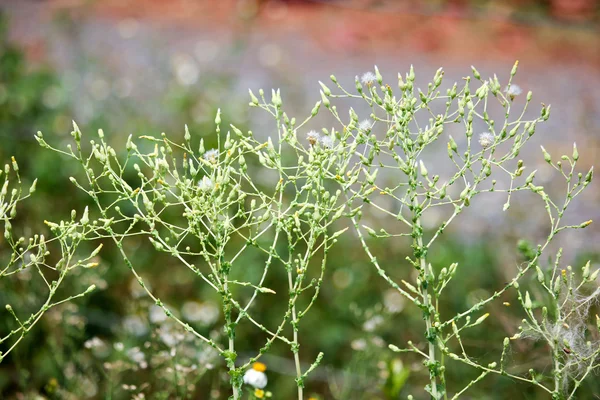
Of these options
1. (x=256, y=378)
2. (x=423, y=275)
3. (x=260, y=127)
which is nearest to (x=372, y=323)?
(x=256, y=378)

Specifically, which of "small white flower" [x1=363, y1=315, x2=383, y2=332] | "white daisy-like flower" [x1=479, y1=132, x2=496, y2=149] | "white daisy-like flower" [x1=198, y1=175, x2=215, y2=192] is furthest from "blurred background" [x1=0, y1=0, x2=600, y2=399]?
"white daisy-like flower" [x1=479, y1=132, x2=496, y2=149]

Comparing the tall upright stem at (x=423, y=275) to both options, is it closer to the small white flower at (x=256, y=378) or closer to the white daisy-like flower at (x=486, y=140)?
the white daisy-like flower at (x=486, y=140)

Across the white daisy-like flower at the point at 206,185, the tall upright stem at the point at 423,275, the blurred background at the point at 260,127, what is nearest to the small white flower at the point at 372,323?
the blurred background at the point at 260,127

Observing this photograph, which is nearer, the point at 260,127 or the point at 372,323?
the point at 372,323

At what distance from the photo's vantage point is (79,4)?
22.4 feet

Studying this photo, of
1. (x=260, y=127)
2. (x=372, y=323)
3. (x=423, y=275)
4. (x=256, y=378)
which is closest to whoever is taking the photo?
(x=423, y=275)

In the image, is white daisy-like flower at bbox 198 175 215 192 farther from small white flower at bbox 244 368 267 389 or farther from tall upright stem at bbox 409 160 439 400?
small white flower at bbox 244 368 267 389

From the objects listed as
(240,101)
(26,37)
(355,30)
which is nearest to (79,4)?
(26,37)

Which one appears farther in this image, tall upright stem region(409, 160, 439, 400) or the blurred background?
the blurred background

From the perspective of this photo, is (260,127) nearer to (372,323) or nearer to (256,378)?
(372,323)

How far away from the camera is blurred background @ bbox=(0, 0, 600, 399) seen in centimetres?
225

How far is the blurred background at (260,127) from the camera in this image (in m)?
2.25

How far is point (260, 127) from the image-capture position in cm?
425

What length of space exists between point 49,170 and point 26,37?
3801 millimetres
